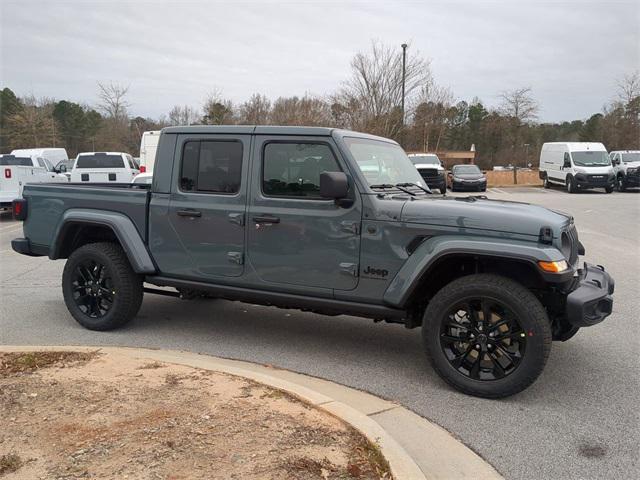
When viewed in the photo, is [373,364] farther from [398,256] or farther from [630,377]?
[630,377]

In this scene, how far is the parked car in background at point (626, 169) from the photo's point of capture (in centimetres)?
2872

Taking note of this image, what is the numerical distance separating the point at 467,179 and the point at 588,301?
25.6 metres

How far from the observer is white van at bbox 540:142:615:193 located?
27203 mm

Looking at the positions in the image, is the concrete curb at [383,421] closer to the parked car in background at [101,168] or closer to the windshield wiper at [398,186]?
the windshield wiper at [398,186]

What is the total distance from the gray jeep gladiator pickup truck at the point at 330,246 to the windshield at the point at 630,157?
29426mm

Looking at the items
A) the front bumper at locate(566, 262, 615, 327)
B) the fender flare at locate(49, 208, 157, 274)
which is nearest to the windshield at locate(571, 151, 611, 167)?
the front bumper at locate(566, 262, 615, 327)

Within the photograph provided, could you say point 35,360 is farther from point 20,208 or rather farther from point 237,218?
point 20,208

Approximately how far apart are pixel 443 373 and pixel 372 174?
5.61 ft

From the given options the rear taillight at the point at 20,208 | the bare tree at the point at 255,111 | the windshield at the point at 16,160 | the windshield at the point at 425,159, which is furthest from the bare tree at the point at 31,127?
the rear taillight at the point at 20,208

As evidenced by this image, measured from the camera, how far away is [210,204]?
4969 mm

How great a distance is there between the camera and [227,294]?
5016 millimetres

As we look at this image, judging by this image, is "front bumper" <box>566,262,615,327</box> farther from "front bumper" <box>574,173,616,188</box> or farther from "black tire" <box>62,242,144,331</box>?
"front bumper" <box>574,173,616,188</box>

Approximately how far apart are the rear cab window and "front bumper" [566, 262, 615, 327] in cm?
1627

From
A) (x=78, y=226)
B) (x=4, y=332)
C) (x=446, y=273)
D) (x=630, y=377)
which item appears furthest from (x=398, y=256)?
(x=4, y=332)
